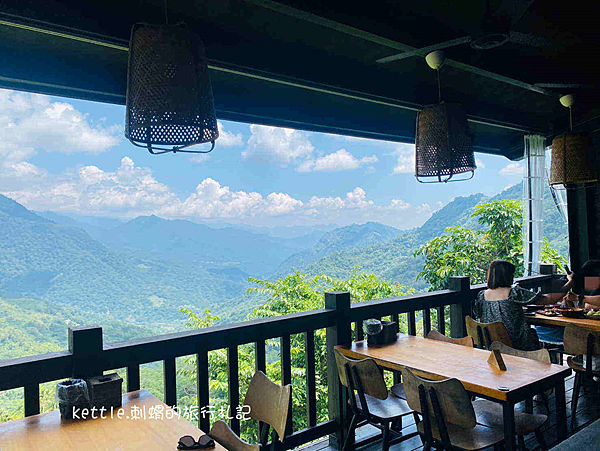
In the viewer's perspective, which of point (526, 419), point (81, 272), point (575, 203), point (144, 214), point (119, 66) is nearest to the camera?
point (526, 419)

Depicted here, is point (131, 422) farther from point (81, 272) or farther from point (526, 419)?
point (81, 272)

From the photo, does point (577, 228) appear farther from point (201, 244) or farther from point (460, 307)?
point (201, 244)

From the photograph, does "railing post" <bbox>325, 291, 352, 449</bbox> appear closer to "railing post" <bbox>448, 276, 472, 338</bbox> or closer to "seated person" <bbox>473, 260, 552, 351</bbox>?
"railing post" <bbox>448, 276, 472, 338</bbox>

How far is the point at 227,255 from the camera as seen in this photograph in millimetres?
38281

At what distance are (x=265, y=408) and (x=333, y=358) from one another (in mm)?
971

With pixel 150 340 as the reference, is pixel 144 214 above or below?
above

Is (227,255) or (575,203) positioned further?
(227,255)

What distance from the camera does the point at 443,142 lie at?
3072 millimetres

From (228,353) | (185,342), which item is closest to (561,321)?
(228,353)

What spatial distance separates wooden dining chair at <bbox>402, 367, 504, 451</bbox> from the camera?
6.43 feet

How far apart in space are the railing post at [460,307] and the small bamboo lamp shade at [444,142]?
97cm

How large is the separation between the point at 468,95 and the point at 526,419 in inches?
138

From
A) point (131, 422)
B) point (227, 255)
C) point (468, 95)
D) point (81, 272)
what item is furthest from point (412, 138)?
point (227, 255)

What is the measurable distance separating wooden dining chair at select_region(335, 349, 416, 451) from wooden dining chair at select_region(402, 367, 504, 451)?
20 centimetres
